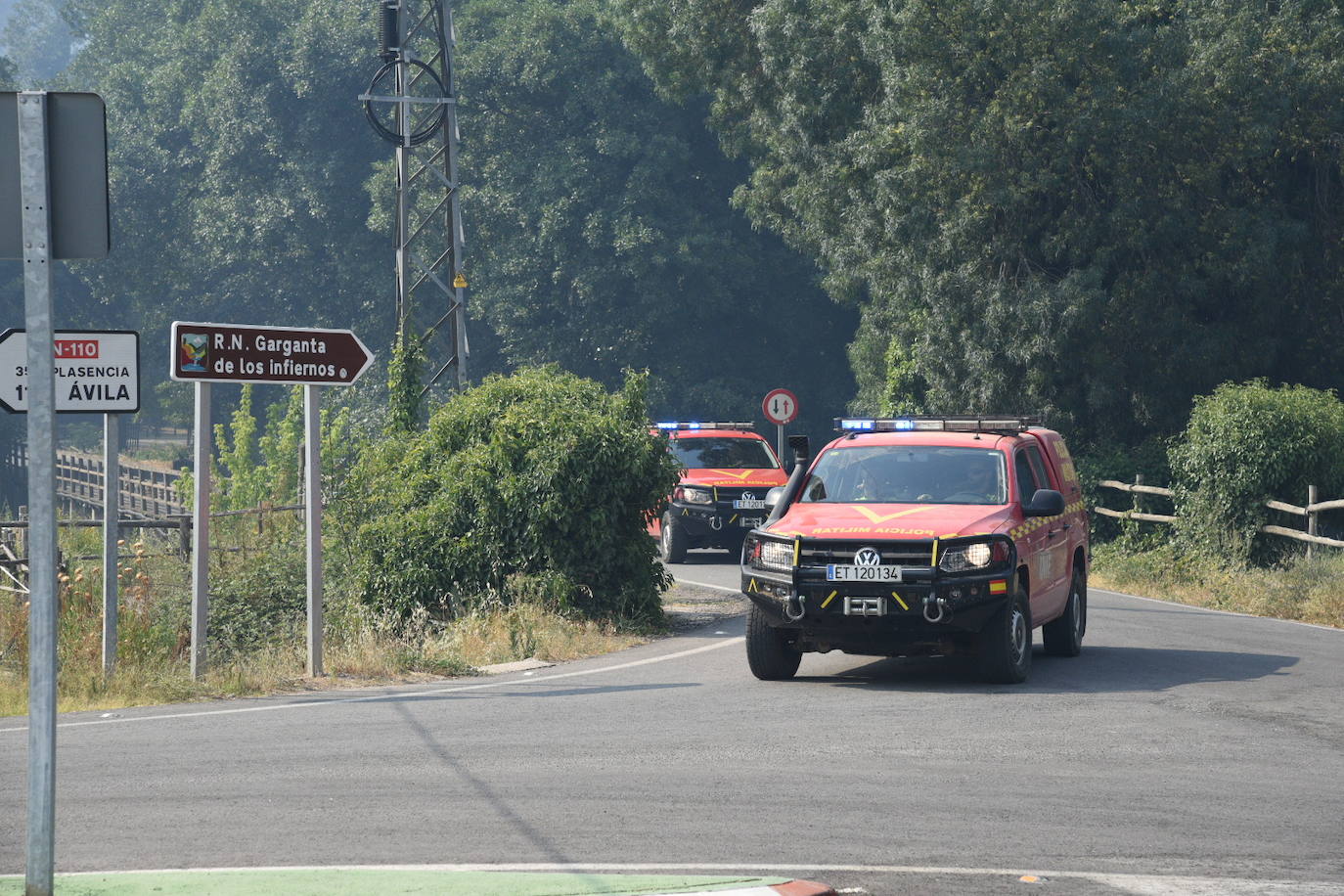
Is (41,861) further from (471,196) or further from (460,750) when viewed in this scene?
(471,196)

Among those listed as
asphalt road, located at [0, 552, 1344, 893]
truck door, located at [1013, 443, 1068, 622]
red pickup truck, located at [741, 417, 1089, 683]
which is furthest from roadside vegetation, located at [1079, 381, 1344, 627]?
asphalt road, located at [0, 552, 1344, 893]

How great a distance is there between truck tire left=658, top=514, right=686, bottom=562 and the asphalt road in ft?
36.1

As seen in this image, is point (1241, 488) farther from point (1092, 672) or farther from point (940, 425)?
point (1092, 672)

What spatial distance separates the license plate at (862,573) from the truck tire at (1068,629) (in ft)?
8.79

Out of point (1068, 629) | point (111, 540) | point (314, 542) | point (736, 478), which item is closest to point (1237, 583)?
point (736, 478)

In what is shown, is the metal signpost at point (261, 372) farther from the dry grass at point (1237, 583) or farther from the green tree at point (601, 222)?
the green tree at point (601, 222)

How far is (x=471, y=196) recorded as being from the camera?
Result: 49531 millimetres

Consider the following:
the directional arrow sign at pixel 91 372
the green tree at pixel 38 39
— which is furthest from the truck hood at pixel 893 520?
the green tree at pixel 38 39

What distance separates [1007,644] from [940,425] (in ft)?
8.37

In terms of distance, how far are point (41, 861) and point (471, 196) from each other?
4471 centimetres

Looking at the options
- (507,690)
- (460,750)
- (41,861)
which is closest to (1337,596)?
(507,690)

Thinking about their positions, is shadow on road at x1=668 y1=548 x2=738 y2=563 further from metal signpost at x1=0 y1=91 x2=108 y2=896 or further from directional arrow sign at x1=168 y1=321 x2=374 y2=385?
metal signpost at x1=0 y1=91 x2=108 y2=896

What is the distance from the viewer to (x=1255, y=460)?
2220 cm

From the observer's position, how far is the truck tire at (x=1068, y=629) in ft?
45.3
